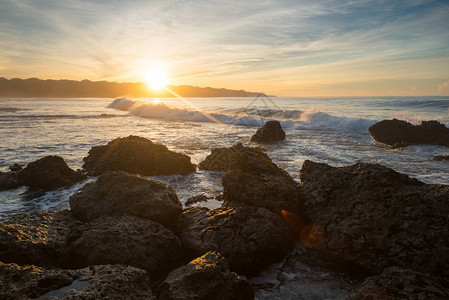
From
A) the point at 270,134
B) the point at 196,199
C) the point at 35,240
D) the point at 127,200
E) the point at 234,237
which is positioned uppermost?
the point at 270,134

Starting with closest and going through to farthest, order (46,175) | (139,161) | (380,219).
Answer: (380,219)
(46,175)
(139,161)

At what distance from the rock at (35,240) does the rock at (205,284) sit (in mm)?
1640

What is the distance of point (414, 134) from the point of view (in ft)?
47.1

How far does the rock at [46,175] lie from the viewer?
7051 millimetres

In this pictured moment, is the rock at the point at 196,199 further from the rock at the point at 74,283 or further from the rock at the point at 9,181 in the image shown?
the rock at the point at 9,181

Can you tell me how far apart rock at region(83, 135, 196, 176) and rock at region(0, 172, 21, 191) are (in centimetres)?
183

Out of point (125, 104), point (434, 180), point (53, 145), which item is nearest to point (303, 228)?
point (434, 180)

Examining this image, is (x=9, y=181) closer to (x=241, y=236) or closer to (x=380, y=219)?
(x=241, y=236)

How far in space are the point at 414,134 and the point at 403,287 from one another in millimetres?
14303

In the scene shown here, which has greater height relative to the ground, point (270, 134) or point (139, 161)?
point (270, 134)

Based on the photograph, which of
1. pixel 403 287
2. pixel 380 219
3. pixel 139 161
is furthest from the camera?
pixel 139 161

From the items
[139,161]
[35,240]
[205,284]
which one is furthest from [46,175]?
[205,284]

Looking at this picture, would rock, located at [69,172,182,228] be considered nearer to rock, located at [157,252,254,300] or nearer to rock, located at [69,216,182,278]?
rock, located at [69,216,182,278]

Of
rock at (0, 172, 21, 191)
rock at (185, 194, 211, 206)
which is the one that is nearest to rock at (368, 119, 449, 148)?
rock at (185, 194, 211, 206)
